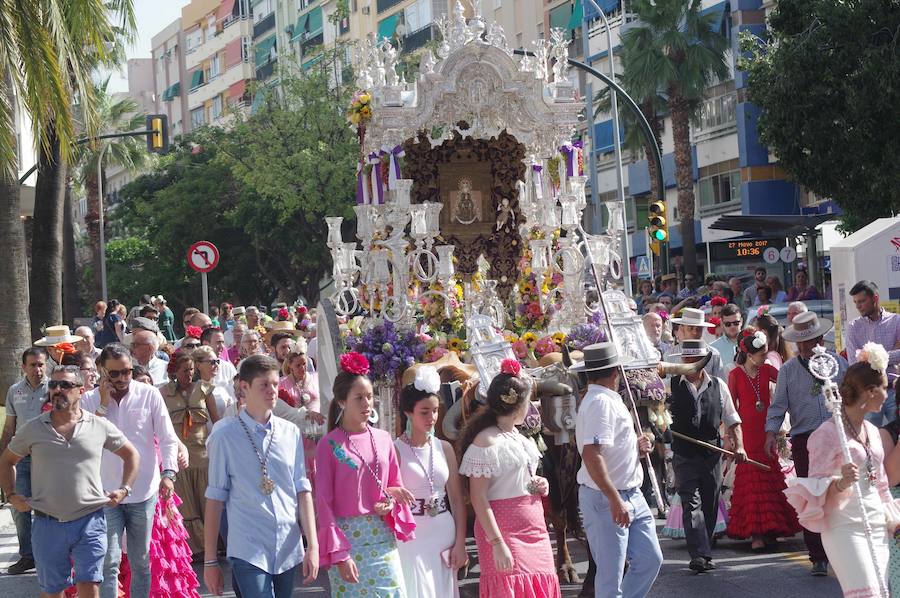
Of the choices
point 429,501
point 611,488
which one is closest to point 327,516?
point 429,501

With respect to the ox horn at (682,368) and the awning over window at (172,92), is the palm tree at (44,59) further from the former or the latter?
the awning over window at (172,92)

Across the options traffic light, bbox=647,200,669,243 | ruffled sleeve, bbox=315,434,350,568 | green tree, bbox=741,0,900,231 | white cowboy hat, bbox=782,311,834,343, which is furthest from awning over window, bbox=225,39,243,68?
ruffled sleeve, bbox=315,434,350,568

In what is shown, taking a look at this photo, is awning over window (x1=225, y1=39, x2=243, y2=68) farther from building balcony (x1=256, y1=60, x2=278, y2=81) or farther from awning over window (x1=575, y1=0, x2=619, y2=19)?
awning over window (x1=575, y1=0, x2=619, y2=19)

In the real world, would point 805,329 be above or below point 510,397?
above

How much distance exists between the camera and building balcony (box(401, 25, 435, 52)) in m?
59.9

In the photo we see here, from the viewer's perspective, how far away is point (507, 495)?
7.36 meters

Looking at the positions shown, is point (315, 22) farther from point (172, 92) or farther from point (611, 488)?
point (611, 488)

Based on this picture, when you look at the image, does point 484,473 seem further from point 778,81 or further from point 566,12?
point 566,12

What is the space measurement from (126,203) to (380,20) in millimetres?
15154

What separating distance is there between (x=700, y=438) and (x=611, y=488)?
3.13m

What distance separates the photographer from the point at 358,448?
273 inches

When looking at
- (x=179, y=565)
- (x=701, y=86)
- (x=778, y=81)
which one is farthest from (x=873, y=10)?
(x=179, y=565)

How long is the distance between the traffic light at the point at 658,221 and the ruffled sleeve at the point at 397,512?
55.9ft

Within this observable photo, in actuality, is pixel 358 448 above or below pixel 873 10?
below
